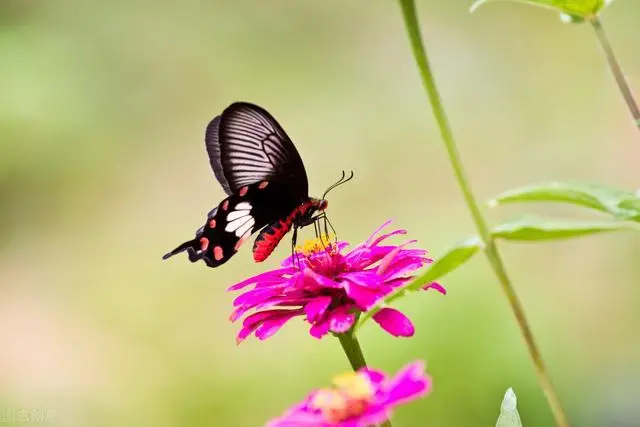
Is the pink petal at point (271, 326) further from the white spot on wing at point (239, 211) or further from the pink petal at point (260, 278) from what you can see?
the white spot on wing at point (239, 211)

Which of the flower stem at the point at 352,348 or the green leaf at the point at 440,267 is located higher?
the green leaf at the point at 440,267

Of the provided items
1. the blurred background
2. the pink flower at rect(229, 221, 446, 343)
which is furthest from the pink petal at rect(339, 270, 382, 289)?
the blurred background

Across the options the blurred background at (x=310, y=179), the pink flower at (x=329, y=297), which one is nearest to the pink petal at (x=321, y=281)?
the pink flower at (x=329, y=297)

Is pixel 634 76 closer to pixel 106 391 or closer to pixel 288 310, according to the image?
pixel 106 391

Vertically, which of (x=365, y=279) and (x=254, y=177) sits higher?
(x=254, y=177)

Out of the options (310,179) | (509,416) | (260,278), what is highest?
(310,179)

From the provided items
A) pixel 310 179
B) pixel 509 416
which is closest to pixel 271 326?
pixel 509 416

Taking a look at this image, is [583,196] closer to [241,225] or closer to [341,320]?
[341,320]
